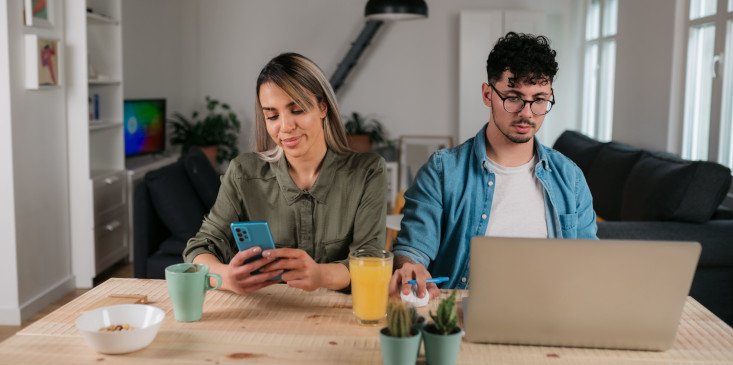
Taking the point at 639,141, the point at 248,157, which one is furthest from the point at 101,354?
the point at 639,141

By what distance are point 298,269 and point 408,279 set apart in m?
0.23

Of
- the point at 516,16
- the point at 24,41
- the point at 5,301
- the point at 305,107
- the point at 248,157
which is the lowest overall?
the point at 5,301

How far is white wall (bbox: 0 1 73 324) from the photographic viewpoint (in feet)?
11.7

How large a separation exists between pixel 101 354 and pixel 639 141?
4308 mm

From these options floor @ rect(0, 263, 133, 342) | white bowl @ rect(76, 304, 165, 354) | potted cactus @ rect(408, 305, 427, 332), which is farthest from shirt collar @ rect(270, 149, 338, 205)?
floor @ rect(0, 263, 133, 342)

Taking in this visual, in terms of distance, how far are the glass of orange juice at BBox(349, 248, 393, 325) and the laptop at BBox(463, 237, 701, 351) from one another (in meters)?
0.19

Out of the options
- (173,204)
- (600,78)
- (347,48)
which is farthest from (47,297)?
(600,78)

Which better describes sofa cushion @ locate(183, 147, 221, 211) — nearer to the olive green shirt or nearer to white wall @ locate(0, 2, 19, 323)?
white wall @ locate(0, 2, 19, 323)

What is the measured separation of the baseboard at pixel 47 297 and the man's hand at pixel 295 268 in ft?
8.43

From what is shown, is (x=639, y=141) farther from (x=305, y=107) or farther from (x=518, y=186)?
(x=305, y=107)

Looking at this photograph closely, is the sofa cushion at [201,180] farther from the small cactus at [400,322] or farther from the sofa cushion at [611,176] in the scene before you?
the small cactus at [400,322]

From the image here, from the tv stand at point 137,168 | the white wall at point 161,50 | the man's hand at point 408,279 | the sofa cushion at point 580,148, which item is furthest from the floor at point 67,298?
the sofa cushion at point 580,148

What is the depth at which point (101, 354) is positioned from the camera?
1.30 meters

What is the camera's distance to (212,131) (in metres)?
6.95
